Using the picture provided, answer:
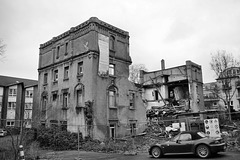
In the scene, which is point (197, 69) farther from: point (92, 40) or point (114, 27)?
point (92, 40)

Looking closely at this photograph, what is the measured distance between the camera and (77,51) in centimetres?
2375

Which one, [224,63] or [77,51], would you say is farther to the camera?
[224,63]

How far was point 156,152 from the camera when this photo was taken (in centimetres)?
1229

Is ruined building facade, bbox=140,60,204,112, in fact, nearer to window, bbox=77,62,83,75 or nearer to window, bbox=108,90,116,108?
window, bbox=108,90,116,108

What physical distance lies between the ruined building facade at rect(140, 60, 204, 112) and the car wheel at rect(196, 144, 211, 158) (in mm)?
24558

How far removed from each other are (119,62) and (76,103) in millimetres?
6822

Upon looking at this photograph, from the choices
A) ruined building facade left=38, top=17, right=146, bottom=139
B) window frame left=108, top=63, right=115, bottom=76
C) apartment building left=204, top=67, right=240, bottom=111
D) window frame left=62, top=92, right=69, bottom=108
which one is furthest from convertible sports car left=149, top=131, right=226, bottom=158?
apartment building left=204, top=67, right=240, bottom=111

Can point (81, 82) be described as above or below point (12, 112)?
above

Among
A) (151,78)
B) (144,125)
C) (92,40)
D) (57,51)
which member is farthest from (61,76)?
(151,78)

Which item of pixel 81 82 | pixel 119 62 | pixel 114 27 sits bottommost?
pixel 81 82

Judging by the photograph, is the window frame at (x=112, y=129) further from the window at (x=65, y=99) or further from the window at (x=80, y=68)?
the window at (x=80, y=68)

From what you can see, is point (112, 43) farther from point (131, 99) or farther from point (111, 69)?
point (131, 99)

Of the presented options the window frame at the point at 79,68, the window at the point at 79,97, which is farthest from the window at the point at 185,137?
the window frame at the point at 79,68

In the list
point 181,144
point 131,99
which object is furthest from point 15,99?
point 181,144
